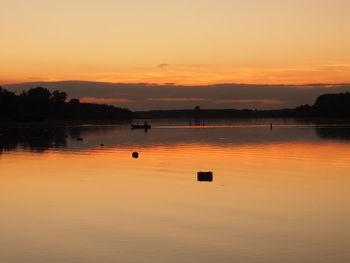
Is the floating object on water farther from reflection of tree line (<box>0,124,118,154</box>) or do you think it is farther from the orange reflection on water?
reflection of tree line (<box>0,124,118,154</box>)

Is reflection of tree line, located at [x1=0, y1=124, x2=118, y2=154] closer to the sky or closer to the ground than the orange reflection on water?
closer to the ground

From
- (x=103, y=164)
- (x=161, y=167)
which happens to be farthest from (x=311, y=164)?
(x=103, y=164)

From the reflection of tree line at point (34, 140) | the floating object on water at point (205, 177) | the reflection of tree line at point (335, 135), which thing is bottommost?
the reflection of tree line at point (335, 135)

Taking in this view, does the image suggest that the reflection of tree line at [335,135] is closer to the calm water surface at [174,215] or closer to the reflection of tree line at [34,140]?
the reflection of tree line at [34,140]

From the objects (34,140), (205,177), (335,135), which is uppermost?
(205,177)

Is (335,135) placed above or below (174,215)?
below

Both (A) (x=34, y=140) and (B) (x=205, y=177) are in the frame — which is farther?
(A) (x=34, y=140)

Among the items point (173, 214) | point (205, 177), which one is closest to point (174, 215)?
point (173, 214)

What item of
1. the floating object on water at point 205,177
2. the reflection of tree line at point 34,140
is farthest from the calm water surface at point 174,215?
the reflection of tree line at point 34,140

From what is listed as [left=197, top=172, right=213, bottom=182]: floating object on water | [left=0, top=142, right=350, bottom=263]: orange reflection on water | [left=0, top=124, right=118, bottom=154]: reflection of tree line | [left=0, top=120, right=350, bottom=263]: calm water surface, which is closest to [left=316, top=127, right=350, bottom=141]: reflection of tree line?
[left=0, top=124, right=118, bottom=154]: reflection of tree line

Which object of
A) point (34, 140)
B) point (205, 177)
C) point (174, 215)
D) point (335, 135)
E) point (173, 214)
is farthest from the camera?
point (335, 135)

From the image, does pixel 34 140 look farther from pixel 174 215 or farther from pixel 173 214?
pixel 174 215

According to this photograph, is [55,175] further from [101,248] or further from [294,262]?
[294,262]

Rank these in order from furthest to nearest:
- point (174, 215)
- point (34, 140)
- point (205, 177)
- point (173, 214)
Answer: point (34, 140) → point (205, 177) → point (173, 214) → point (174, 215)
